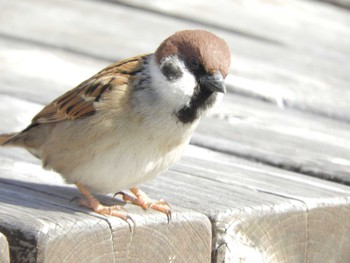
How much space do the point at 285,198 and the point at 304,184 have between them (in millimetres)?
285

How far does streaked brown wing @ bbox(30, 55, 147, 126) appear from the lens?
295 cm

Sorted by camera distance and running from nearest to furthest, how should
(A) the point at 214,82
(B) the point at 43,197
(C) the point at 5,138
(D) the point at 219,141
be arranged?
(B) the point at 43,197 → (A) the point at 214,82 → (C) the point at 5,138 → (D) the point at 219,141

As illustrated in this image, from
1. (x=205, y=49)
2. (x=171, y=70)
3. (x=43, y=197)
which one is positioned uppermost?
(x=205, y=49)

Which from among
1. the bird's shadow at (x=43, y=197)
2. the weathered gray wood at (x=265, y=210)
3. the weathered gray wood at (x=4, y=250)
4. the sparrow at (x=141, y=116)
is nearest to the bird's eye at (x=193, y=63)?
the sparrow at (x=141, y=116)

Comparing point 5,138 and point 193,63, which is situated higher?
point 193,63

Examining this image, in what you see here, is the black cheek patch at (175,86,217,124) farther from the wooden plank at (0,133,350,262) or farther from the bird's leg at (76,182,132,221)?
the bird's leg at (76,182,132,221)

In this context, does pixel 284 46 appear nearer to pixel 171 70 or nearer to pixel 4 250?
pixel 171 70

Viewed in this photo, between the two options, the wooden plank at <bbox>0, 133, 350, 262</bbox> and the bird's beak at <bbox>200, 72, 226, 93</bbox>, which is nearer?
the wooden plank at <bbox>0, 133, 350, 262</bbox>

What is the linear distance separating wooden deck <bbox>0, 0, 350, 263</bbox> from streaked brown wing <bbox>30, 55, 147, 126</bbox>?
193 mm

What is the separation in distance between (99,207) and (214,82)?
549mm

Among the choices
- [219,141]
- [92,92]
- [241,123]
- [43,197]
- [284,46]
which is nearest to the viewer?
[43,197]

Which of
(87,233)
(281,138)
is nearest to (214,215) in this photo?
(87,233)

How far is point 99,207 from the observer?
8.36ft

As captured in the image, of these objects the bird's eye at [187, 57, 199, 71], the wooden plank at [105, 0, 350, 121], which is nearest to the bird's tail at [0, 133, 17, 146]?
the bird's eye at [187, 57, 199, 71]
